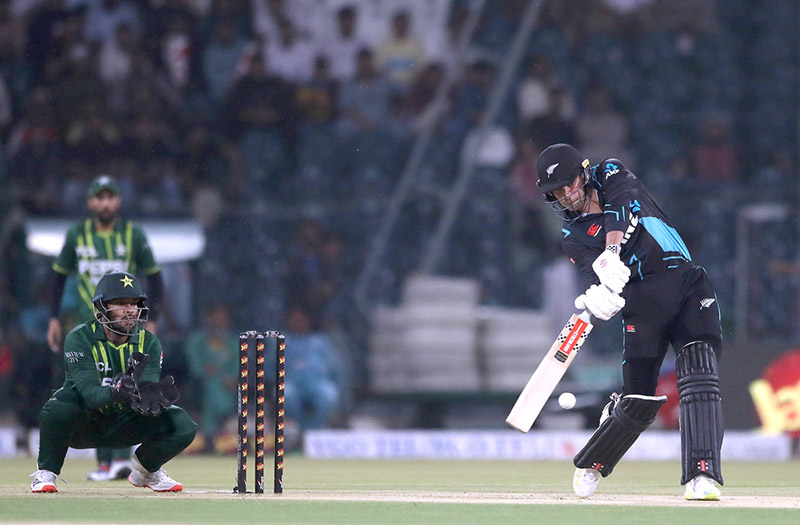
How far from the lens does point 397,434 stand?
1004 centimetres

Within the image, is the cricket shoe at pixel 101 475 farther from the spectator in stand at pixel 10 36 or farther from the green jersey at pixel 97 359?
the spectator in stand at pixel 10 36

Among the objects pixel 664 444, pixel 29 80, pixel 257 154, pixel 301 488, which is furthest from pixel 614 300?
pixel 29 80

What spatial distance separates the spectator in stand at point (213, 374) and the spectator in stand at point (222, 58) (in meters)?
3.18

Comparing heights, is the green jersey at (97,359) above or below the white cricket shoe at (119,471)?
above

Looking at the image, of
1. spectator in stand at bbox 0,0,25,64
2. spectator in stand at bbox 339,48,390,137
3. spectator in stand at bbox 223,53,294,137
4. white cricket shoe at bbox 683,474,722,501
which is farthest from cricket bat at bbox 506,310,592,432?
spectator in stand at bbox 0,0,25,64

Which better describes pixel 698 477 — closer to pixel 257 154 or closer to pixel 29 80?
pixel 257 154

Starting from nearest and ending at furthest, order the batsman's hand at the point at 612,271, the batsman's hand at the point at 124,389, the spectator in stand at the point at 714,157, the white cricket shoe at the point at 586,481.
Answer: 1. the batsman's hand at the point at 612,271
2. the batsman's hand at the point at 124,389
3. the white cricket shoe at the point at 586,481
4. the spectator in stand at the point at 714,157

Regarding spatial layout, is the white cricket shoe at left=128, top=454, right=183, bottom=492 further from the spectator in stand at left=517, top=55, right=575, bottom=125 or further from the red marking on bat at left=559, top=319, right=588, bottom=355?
the spectator in stand at left=517, top=55, right=575, bottom=125

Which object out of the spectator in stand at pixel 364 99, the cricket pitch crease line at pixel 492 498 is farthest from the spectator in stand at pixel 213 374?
the cricket pitch crease line at pixel 492 498

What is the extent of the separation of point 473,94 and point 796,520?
28.5ft

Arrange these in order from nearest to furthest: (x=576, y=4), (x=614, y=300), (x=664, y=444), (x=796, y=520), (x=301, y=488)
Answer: (x=796, y=520)
(x=614, y=300)
(x=301, y=488)
(x=664, y=444)
(x=576, y=4)

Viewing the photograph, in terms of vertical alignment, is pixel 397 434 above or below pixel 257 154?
below

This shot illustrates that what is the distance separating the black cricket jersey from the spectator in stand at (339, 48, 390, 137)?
737cm

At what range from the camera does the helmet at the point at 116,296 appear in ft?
18.6
